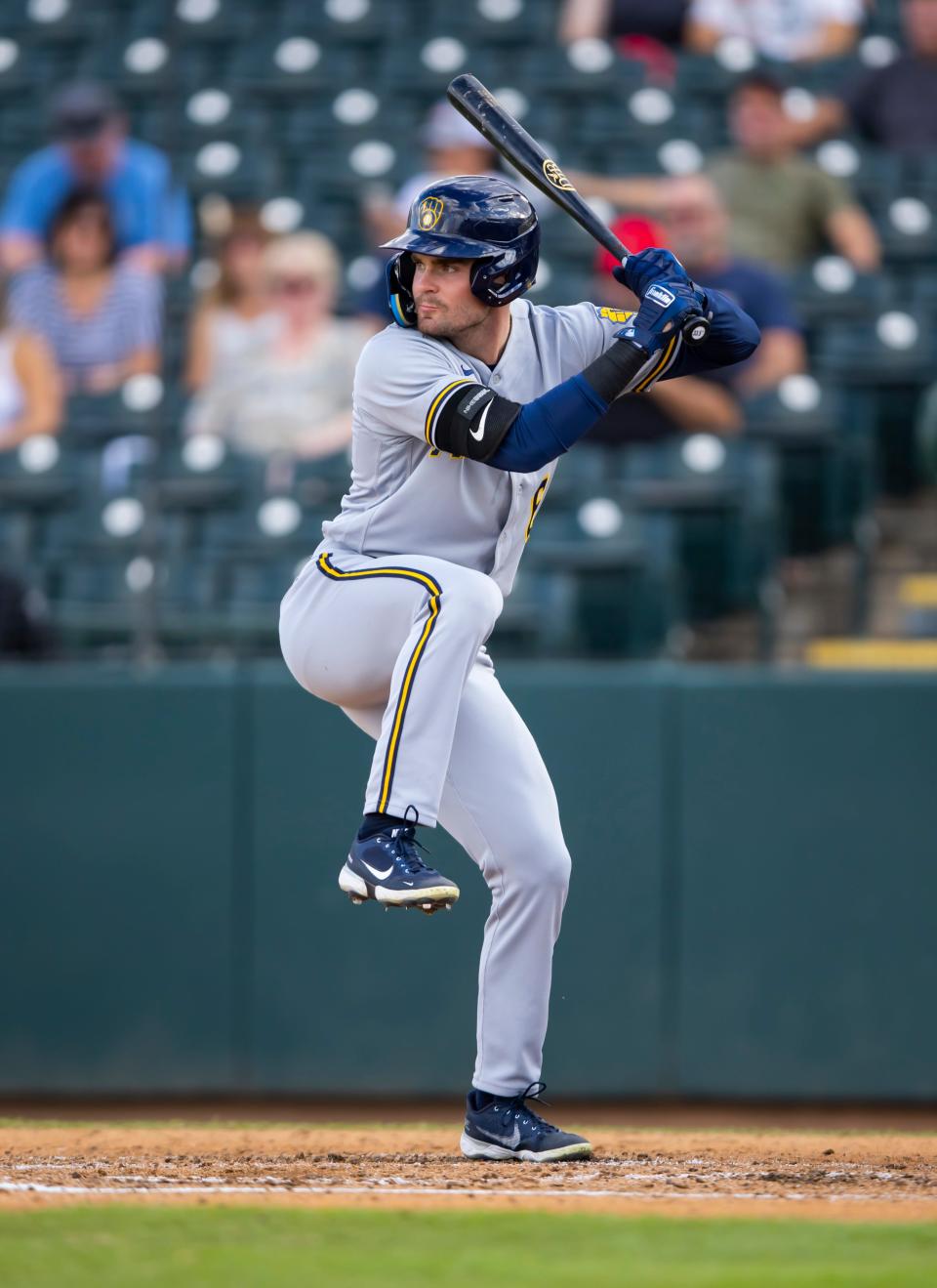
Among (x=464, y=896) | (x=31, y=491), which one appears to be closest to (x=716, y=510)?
(x=464, y=896)

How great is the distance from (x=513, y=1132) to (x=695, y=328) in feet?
5.04

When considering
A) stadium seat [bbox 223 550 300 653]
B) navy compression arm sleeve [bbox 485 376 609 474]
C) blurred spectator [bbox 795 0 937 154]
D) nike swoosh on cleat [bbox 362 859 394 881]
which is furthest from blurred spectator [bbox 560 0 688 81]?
nike swoosh on cleat [bbox 362 859 394 881]

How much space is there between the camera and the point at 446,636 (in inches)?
133

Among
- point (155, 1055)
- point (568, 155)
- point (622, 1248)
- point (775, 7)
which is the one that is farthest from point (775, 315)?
point (622, 1248)

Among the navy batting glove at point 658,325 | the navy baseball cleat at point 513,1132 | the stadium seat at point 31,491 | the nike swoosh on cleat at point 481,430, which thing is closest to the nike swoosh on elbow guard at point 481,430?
the nike swoosh on cleat at point 481,430

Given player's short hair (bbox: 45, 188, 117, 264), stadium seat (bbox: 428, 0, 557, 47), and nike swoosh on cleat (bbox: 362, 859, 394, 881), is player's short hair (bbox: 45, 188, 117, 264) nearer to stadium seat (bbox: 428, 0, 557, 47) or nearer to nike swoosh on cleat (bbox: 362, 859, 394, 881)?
stadium seat (bbox: 428, 0, 557, 47)

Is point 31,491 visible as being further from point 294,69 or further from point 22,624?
point 294,69

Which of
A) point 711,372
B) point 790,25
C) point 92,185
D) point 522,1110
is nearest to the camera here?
point 522,1110

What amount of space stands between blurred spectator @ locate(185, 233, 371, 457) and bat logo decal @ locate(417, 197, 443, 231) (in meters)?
3.08

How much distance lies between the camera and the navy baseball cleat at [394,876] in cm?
323

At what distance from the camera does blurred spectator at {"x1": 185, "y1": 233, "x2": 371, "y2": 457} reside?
6695mm

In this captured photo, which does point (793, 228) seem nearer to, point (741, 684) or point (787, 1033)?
point (741, 684)

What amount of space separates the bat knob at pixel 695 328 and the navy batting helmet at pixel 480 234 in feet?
0.97

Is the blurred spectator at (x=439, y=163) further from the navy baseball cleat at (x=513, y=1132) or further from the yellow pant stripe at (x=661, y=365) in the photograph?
the navy baseball cleat at (x=513, y=1132)
